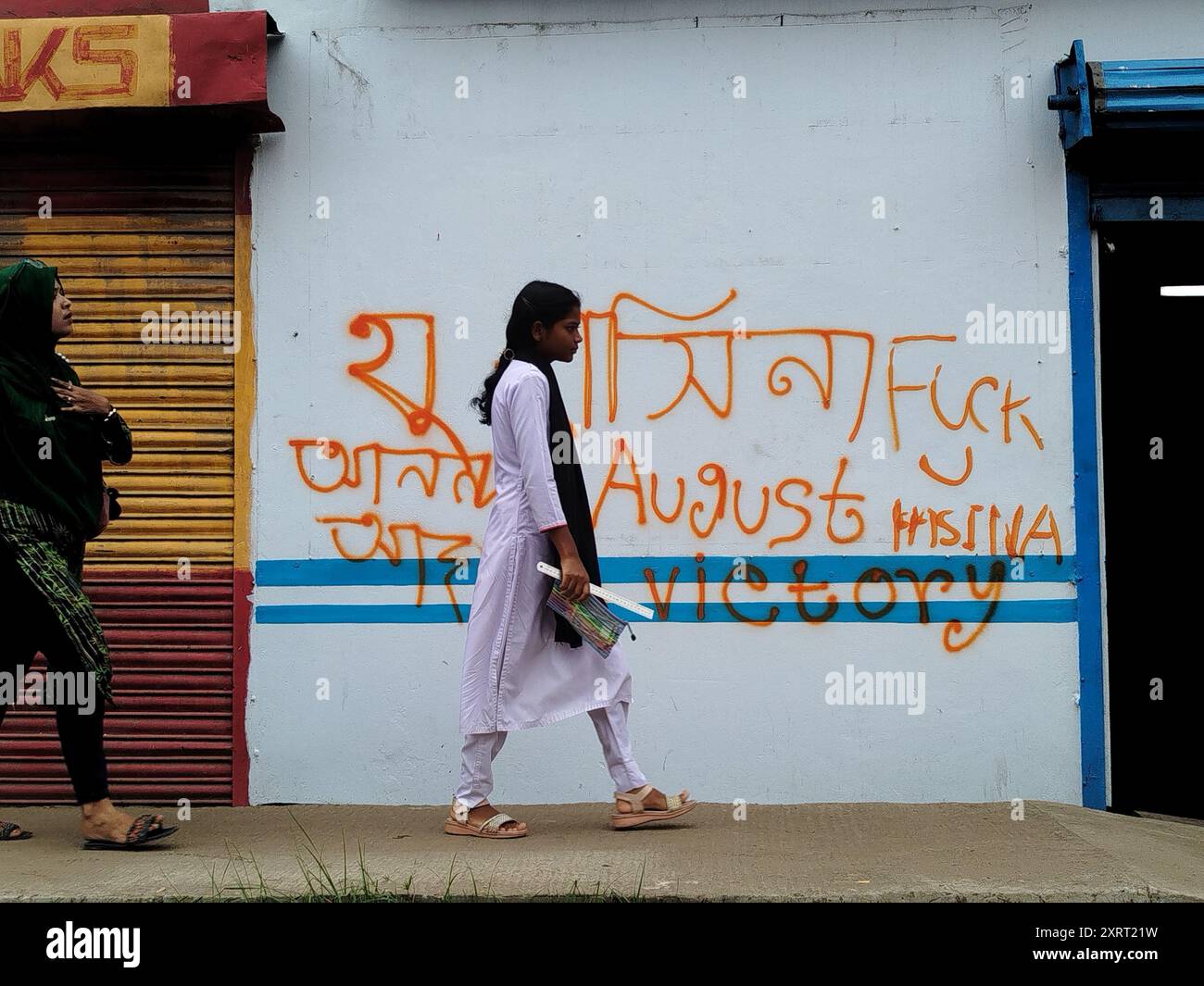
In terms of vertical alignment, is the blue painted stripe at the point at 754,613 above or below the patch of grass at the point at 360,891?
above

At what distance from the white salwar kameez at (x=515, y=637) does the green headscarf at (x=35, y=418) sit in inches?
54.5

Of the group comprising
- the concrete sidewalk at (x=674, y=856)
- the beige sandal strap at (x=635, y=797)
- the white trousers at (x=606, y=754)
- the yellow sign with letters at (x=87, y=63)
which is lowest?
the concrete sidewalk at (x=674, y=856)

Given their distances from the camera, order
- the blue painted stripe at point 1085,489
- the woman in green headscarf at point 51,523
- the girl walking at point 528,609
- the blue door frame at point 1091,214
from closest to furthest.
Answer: the woman in green headscarf at point 51,523, the girl walking at point 528,609, the blue door frame at point 1091,214, the blue painted stripe at point 1085,489

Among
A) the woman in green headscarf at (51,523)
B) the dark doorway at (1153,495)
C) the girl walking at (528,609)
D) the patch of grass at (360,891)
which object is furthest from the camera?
the dark doorway at (1153,495)

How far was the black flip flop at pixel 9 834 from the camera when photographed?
5180 mm

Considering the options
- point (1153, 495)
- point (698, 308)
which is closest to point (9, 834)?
point (698, 308)

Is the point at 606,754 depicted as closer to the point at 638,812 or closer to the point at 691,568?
the point at 638,812

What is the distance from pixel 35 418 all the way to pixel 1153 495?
14.1 feet

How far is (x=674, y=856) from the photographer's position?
4762 mm

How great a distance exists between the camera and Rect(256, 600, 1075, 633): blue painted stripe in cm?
588

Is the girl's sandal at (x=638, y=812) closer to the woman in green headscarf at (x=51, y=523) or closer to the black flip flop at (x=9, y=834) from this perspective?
the woman in green headscarf at (x=51, y=523)

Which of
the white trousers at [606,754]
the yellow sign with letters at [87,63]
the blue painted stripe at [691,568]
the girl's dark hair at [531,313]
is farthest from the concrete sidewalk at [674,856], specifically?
the yellow sign with letters at [87,63]
